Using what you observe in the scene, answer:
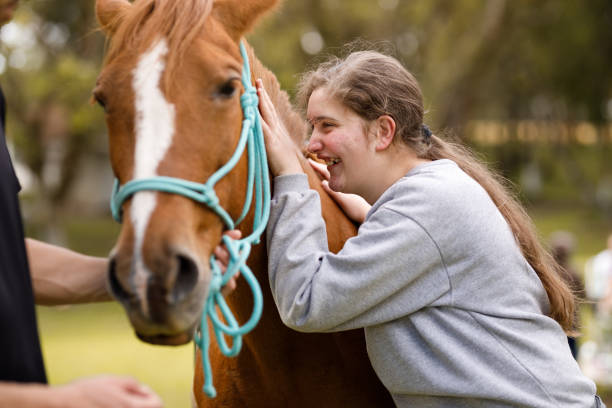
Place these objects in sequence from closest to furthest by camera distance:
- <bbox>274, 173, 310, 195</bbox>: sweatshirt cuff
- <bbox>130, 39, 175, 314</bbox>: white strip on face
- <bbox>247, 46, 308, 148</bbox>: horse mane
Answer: <bbox>130, 39, 175, 314</bbox>: white strip on face
<bbox>274, 173, 310, 195</bbox>: sweatshirt cuff
<bbox>247, 46, 308, 148</bbox>: horse mane

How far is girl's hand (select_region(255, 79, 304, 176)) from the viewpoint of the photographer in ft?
7.68

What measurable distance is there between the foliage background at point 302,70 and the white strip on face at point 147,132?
4.40 ft

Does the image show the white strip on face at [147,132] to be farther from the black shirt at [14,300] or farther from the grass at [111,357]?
the grass at [111,357]

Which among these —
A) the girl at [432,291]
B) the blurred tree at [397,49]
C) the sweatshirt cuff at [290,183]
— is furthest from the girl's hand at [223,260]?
the blurred tree at [397,49]

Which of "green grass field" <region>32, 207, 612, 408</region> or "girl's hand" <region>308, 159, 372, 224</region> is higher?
"girl's hand" <region>308, 159, 372, 224</region>

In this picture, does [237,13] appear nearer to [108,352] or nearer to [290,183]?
[290,183]

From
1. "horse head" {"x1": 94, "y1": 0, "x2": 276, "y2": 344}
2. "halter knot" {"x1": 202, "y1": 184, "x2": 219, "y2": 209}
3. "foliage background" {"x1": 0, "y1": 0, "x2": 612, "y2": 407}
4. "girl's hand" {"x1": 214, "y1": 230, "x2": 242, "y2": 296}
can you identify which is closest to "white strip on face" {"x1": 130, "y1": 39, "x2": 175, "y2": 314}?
"horse head" {"x1": 94, "y1": 0, "x2": 276, "y2": 344}

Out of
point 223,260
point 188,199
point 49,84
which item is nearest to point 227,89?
point 188,199

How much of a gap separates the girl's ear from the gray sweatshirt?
29 cm

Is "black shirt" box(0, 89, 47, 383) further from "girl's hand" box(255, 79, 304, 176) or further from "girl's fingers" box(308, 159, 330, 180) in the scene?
"girl's fingers" box(308, 159, 330, 180)

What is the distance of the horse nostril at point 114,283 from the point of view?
5.52 ft

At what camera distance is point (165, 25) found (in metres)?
1.98

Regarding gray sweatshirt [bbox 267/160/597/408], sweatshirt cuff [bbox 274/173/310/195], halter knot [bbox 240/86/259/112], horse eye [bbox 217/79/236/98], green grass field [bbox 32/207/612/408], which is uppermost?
horse eye [bbox 217/79/236/98]

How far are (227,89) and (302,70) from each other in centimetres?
801
